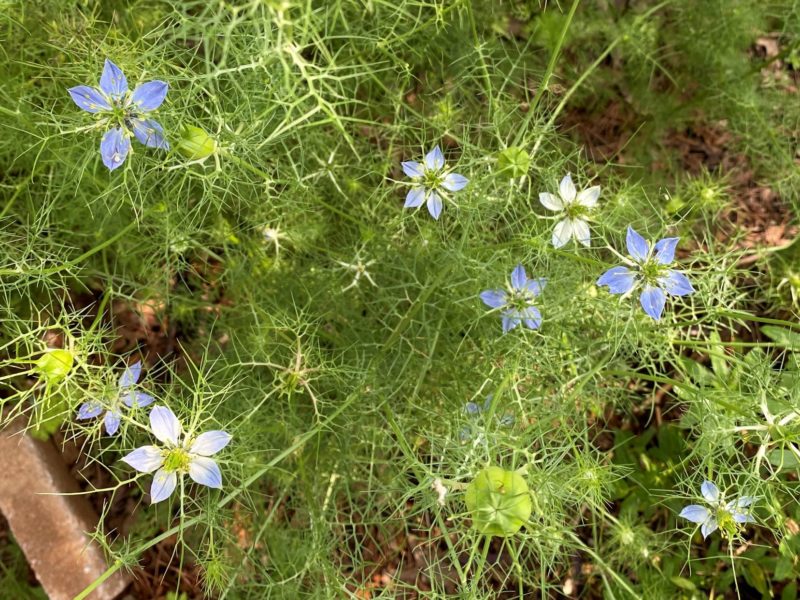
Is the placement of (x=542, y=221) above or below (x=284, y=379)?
above

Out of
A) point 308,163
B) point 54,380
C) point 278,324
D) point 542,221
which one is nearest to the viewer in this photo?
point 54,380

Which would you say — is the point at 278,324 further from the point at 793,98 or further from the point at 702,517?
the point at 793,98

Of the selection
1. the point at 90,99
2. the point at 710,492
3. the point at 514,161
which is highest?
the point at 90,99

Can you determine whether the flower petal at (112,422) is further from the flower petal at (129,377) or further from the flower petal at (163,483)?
the flower petal at (163,483)

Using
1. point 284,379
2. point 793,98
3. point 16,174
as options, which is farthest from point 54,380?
point 793,98

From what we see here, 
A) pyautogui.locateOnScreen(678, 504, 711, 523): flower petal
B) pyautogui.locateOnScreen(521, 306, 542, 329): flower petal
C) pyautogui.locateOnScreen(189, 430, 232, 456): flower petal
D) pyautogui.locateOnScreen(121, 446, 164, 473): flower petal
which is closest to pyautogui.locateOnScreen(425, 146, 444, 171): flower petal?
pyautogui.locateOnScreen(521, 306, 542, 329): flower petal

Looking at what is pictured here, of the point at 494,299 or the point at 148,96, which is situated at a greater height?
the point at 148,96

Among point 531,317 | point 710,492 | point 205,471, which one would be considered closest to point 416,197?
point 531,317

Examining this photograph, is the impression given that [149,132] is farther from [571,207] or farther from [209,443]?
[571,207]

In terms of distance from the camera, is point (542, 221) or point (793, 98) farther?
point (793, 98)
